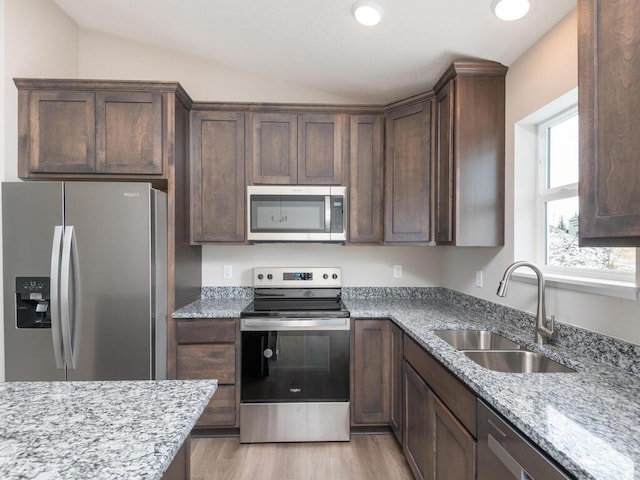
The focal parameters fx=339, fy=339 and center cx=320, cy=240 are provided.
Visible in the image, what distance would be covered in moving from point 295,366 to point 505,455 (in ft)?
4.89

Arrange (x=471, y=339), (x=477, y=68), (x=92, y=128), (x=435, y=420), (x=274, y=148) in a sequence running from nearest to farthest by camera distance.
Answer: (x=435, y=420) < (x=471, y=339) < (x=477, y=68) < (x=92, y=128) < (x=274, y=148)

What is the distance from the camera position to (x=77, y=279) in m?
1.99

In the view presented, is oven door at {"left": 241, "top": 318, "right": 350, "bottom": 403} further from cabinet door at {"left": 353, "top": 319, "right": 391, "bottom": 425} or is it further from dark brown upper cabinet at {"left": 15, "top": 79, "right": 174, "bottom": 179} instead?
dark brown upper cabinet at {"left": 15, "top": 79, "right": 174, "bottom": 179}

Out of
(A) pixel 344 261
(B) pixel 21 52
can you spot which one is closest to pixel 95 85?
(B) pixel 21 52

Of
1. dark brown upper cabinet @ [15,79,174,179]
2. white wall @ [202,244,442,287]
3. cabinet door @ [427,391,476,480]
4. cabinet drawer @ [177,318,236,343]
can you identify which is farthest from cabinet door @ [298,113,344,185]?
cabinet door @ [427,391,476,480]

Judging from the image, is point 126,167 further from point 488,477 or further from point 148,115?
point 488,477

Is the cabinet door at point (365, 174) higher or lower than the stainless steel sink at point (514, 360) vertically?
higher

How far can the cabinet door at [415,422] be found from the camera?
5.54 ft

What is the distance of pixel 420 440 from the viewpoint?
1763 mm

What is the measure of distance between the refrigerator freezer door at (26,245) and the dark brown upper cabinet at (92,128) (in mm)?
296

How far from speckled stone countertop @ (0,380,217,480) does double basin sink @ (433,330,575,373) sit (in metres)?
1.25

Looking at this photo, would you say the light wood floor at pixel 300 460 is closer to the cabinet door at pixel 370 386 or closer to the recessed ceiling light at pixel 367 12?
the cabinet door at pixel 370 386

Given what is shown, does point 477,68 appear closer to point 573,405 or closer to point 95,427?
point 573,405

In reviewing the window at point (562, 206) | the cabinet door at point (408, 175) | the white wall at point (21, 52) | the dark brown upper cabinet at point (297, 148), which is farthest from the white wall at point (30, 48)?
the window at point (562, 206)
